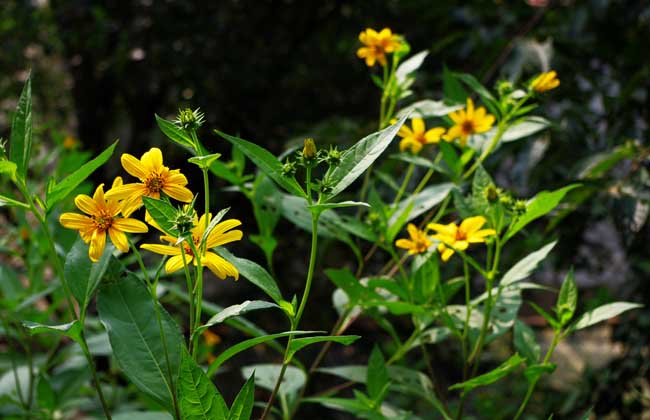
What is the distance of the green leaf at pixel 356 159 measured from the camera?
0.42 m

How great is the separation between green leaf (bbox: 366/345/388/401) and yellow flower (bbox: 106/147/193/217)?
25 centimetres

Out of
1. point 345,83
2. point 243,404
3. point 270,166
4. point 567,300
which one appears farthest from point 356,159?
point 345,83

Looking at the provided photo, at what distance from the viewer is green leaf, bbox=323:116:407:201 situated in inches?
16.7

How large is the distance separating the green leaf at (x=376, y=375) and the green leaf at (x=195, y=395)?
22cm

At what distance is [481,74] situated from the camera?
1.09 m

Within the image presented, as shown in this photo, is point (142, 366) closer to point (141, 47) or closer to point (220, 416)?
point (220, 416)

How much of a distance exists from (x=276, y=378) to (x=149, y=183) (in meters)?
0.34

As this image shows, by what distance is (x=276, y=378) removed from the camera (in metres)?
0.72

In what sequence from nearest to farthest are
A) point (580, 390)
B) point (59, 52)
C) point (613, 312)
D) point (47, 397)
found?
point (613, 312) → point (47, 397) → point (580, 390) → point (59, 52)

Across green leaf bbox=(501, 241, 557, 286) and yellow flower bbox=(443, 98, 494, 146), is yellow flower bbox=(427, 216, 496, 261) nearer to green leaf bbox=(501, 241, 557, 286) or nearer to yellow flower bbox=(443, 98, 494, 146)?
green leaf bbox=(501, 241, 557, 286)

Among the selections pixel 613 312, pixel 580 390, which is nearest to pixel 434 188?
pixel 613 312

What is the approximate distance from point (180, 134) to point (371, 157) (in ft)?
0.38

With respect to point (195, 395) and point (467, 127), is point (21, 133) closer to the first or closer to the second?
point (195, 395)

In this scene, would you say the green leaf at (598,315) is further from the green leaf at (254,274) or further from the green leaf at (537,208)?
the green leaf at (254,274)
